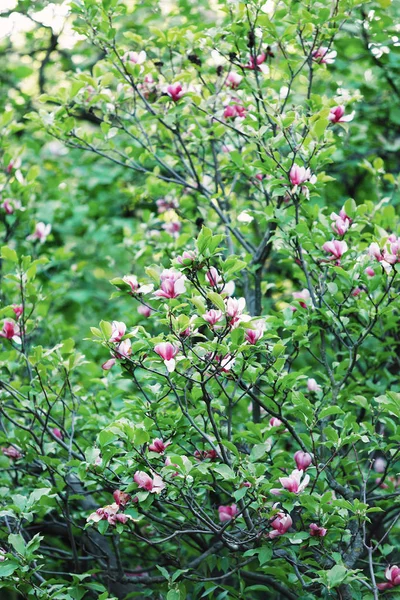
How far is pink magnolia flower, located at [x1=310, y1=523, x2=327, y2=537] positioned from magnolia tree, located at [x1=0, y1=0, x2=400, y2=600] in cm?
2

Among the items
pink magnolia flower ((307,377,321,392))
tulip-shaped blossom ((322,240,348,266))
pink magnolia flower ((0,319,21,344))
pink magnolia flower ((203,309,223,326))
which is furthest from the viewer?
pink magnolia flower ((307,377,321,392))

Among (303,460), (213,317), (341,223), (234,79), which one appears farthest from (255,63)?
(303,460)

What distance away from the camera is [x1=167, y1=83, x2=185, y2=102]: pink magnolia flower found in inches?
115

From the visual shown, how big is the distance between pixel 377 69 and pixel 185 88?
2.09 m

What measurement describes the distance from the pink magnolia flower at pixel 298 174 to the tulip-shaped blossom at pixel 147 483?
1.15 m

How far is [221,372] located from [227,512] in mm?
634

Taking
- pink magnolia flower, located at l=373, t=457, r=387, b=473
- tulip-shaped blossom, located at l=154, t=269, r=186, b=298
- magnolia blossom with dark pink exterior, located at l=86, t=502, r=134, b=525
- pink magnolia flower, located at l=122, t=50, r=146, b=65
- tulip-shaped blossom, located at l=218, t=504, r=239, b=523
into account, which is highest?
pink magnolia flower, located at l=122, t=50, r=146, b=65

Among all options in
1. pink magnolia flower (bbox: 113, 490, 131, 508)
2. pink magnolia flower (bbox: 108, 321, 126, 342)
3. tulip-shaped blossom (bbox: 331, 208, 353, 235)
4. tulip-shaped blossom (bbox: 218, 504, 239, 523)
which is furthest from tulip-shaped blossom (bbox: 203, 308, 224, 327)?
tulip-shaped blossom (bbox: 218, 504, 239, 523)

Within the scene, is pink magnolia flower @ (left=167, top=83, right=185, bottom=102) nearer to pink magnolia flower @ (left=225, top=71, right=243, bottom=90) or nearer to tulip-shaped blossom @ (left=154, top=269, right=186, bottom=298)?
pink magnolia flower @ (left=225, top=71, right=243, bottom=90)

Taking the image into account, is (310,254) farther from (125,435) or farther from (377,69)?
(377,69)

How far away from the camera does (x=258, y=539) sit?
2432mm

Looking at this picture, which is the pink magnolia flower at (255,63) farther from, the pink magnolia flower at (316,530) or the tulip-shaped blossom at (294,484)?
the pink magnolia flower at (316,530)

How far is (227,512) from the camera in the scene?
2.66 metres

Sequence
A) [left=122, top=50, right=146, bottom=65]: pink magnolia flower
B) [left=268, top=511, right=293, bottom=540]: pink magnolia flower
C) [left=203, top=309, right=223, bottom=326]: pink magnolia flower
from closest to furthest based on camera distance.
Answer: [left=203, top=309, right=223, bottom=326]: pink magnolia flower → [left=268, top=511, right=293, bottom=540]: pink magnolia flower → [left=122, top=50, right=146, bottom=65]: pink magnolia flower
